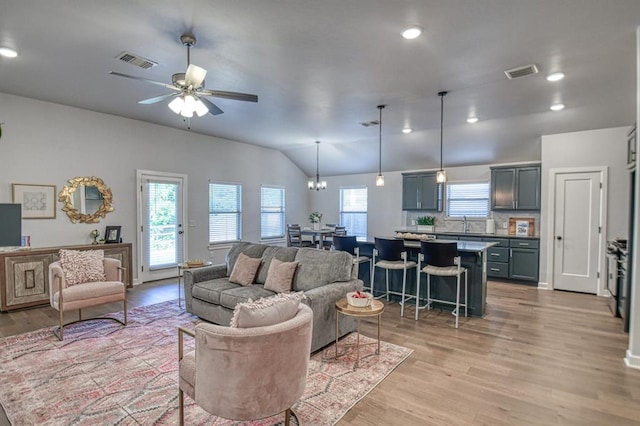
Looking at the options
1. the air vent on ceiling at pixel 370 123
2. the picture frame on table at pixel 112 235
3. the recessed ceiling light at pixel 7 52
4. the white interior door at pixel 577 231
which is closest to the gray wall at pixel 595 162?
the white interior door at pixel 577 231

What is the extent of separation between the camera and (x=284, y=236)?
921 cm

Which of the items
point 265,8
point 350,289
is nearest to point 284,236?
point 350,289

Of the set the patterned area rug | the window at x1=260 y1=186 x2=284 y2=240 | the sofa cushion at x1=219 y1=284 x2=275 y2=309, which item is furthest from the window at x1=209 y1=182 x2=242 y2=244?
the sofa cushion at x1=219 y1=284 x2=275 y2=309

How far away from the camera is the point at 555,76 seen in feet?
12.2

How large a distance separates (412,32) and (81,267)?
446cm

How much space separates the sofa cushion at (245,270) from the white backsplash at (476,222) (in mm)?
4944

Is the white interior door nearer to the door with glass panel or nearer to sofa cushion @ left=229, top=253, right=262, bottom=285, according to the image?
sofa cushion @ left=229, top=253, right=262, bottom=285

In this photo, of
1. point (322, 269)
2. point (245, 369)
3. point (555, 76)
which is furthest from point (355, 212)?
point (245, 369)

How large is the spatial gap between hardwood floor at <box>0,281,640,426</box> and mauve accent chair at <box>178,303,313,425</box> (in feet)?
2.16

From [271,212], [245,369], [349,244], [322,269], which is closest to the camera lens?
[245,369]

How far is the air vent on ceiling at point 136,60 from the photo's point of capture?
3365 mm

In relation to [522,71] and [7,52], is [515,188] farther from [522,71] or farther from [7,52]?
[7,52]

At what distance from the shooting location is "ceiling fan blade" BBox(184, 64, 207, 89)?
8.87ft

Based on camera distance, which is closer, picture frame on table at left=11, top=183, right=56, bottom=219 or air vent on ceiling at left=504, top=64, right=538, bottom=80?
Answer: air vent on ceiling at left=504, top=64, right=538, bottom=80
